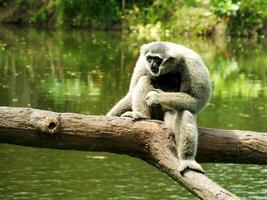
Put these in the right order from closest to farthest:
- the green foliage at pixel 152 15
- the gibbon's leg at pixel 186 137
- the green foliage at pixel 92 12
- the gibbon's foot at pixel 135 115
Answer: the gibbon's leg at pixel 186 137, the gibbon's foot at pixel 135 115, the green foliage at pixel 152 15, the green foliage at pixel 92 12

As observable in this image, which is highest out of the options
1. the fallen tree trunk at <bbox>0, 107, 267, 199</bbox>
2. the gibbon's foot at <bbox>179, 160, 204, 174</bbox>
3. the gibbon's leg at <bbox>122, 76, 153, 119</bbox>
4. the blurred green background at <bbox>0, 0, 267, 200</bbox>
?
the gibbon's leg at <bbox>122, 76, 153, 119</bbox>

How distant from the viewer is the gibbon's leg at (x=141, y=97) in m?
7.57

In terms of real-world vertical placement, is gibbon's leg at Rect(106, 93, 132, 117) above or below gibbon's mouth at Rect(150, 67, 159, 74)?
below

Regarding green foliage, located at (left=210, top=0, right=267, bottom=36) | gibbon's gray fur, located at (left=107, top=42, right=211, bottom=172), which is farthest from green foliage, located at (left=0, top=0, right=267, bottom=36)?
gibbon's gray fur, located at (left=107, top=42, right=211, bottom=172)

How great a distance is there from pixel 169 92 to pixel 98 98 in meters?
11.2

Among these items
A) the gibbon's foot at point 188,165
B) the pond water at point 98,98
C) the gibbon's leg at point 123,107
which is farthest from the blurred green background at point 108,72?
the gibbon's foot at point 188,165

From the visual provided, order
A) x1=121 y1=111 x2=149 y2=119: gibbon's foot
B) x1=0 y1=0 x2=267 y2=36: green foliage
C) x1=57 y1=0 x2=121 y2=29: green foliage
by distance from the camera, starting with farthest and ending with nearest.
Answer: x1=57 y1=0 x2=121 y2=29: green foliage → x1=0 y1=0 x2=267 y2=36: green foliage → x1=121 y1=111 x2=149 y2=119: gibbon's foot

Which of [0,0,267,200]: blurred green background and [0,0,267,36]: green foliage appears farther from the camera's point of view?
[0,0,267,36]: green foliage

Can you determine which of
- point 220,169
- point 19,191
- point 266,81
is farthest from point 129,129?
point 266,81

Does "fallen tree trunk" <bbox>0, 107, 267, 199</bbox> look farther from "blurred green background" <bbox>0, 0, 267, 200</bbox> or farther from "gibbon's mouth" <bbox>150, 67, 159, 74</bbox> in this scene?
"blurred green background" <bbox>0, 0, 267, 200</bbox>

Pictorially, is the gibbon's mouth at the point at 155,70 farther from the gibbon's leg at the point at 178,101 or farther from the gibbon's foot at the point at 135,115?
the gibbon's foot at the point at 135,115

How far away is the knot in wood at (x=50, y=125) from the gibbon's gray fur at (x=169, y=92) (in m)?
0.78

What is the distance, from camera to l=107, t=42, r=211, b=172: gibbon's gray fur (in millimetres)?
7410

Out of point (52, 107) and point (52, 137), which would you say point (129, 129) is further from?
point (52, 107)
